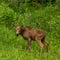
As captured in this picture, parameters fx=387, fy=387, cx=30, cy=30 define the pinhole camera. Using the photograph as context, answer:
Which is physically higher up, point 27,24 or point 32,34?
point 32,34

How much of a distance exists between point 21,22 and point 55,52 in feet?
10.4

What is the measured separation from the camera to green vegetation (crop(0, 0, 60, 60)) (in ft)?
38.8

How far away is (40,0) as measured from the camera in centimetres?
1747

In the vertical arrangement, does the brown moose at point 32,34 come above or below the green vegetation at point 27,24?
above

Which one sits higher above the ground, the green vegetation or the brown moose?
the brown moose

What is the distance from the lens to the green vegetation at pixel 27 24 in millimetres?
11836

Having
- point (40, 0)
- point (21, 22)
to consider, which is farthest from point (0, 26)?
point (40, 0)

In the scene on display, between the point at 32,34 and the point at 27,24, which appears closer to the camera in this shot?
the point at 32,34

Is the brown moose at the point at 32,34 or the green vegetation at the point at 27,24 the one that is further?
the brown moose at the point at 32,34

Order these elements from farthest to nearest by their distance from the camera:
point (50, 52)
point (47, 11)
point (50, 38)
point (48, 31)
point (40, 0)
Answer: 1. point (40, 0)
2. point (47, 11)
3. point (48, 31)
4. point (50, 38)
5. point (50, 52)

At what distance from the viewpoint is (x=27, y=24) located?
→ 15.1 m

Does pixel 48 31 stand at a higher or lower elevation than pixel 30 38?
lower

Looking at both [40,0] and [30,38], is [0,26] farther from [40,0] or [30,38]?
[40,0]

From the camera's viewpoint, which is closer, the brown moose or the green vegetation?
the green vegetation
